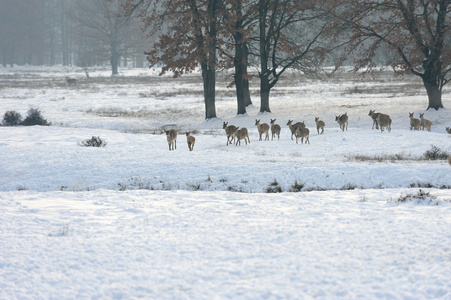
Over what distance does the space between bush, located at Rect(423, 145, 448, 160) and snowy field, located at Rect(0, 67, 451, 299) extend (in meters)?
0.39

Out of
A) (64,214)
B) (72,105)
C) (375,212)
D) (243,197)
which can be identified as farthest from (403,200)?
(72,105)

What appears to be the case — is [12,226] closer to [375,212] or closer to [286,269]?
[286,269]

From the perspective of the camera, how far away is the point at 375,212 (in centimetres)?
794

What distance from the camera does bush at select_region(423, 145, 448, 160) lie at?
14177mm

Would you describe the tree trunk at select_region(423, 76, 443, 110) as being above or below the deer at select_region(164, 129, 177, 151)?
above

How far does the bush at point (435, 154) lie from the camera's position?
46.5ft

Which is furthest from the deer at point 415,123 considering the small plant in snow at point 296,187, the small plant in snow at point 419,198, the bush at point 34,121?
the bush at point 34,121

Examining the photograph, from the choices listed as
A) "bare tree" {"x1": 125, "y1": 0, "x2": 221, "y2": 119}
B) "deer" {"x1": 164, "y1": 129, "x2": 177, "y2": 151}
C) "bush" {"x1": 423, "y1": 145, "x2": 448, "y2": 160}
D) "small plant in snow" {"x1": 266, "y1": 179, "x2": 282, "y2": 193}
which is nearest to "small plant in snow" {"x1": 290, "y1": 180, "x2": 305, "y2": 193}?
"small plant in snow" {"x1": 266, "y1": 179, "x2": 282, "y2": 193}

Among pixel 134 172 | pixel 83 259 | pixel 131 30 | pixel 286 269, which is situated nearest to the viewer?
pixel 286 269

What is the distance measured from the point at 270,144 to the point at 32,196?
9.63 m

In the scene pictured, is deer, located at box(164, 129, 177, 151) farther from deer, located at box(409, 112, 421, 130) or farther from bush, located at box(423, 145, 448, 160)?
deer, located at box(409, 112, 421, 130)

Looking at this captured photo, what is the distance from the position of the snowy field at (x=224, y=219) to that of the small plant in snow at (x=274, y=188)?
0.11 meters

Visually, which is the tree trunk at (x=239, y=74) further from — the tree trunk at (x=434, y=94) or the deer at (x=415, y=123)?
the tree trunk at (x=434, y=94)

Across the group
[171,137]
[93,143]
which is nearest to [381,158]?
[171,137]
